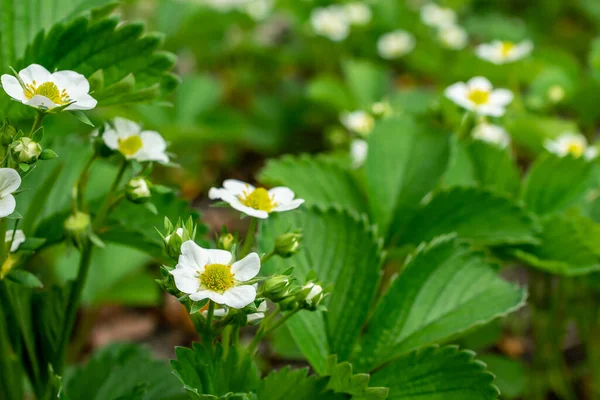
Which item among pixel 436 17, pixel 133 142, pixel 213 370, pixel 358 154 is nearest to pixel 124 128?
pixel 133 142

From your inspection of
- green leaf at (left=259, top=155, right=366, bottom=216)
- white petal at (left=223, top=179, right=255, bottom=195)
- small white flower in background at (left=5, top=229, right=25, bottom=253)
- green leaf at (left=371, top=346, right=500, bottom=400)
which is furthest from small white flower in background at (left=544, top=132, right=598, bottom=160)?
small white flower in background at (left=5, top=229, right=25, bottom=253)

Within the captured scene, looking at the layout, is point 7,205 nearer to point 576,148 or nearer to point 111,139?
point 111,139

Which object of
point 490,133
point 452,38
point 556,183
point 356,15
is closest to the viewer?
point 556,183

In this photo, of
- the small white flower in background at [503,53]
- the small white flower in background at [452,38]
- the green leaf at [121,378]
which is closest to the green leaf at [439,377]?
the green leaf at [121,378]

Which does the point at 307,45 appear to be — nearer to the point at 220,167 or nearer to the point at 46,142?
the point at 220,167

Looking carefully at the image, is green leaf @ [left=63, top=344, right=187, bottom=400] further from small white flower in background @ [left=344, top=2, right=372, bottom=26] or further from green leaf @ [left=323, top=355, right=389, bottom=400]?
small white flower in background @ [left=344, top=2, right=372, bottom=26]

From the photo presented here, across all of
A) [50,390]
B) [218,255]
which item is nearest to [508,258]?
[218,255]

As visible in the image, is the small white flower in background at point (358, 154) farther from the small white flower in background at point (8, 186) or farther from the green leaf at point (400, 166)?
the small white flower in background at point (8, 186)
